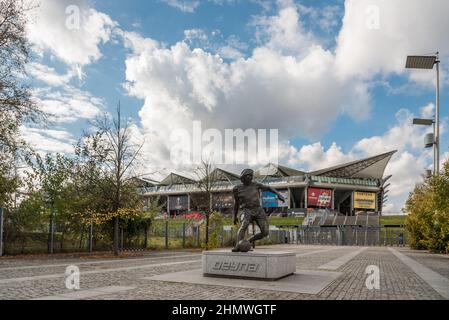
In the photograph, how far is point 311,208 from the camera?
99.2 metres

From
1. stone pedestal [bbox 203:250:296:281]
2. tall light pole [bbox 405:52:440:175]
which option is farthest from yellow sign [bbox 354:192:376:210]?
stone pedestal [bbox 203:250:296:281]

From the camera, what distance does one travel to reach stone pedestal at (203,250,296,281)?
9.96m

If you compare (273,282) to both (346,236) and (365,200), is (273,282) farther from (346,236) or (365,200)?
(365,200)

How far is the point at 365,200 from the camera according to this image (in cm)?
10669

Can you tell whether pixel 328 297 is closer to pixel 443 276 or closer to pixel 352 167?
pixel 443 276

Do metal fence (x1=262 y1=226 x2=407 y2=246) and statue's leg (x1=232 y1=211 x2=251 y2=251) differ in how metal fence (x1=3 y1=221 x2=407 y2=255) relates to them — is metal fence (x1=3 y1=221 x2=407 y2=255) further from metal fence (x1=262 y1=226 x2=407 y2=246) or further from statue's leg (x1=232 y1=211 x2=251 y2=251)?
statue's leg (x1=232 y1=211 x2=251 y2=251)

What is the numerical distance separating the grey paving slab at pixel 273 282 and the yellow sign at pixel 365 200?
99285 mm

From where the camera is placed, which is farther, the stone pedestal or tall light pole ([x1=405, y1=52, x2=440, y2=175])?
tall light pole ([x1=405, y1=52, x2=440, y2=175])

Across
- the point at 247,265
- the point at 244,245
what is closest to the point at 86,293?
the point at 247,265

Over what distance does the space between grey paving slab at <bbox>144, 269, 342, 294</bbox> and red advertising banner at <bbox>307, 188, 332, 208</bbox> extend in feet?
296

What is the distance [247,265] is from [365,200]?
4092 inches

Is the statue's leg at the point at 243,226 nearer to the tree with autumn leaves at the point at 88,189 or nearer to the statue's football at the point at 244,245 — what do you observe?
the statue's football at the point at 244,245
